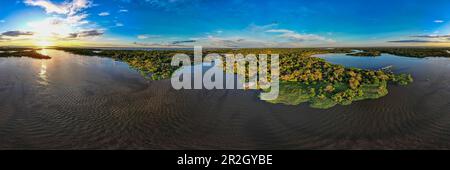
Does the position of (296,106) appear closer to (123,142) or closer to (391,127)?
(391,127)
